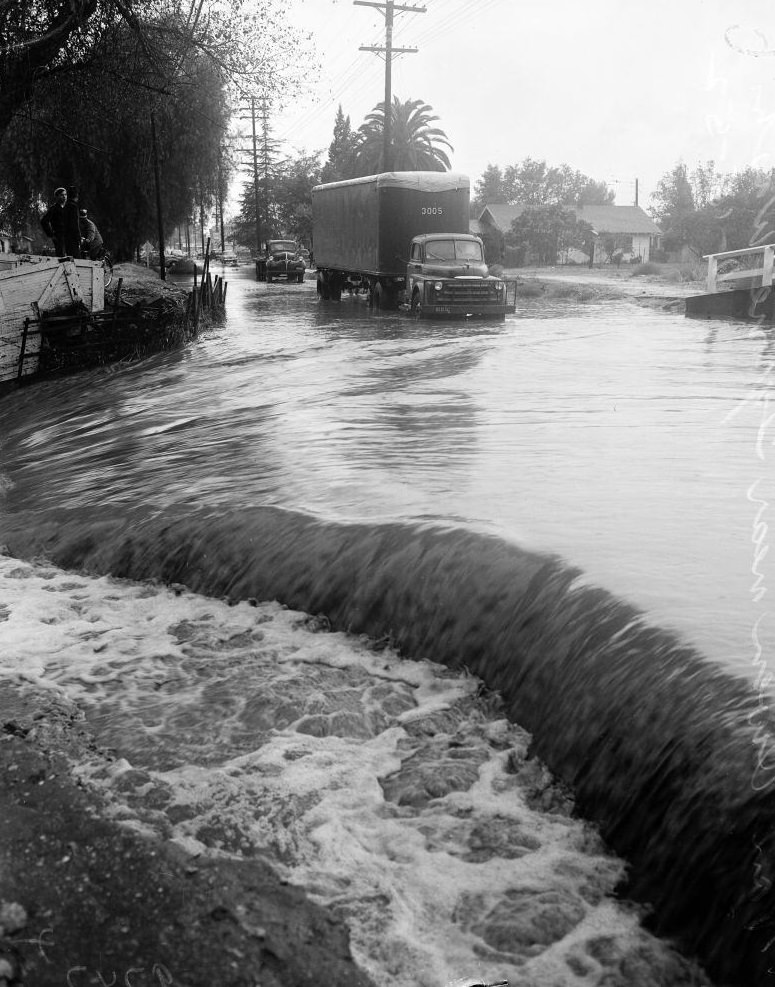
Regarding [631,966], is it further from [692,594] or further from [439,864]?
[692,594]

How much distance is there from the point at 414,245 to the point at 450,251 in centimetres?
117

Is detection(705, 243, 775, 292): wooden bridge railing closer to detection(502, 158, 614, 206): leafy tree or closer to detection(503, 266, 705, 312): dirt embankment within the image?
detection(503, 266, 705, 312): dirt embankment

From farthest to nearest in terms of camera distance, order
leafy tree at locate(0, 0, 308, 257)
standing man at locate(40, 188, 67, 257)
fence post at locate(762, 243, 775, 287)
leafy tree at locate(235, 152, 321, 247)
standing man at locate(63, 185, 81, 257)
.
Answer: leafy tree at locate(235, 152, 321, 247), fence post at locate(762, 243, 775, 287), standing man at locate(63, 185, 81, 257), standing man at locate(40, 188, 67, 257), leafy tree at locate(0, 0, 308, 257)

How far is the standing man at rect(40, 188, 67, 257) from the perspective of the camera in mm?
19609

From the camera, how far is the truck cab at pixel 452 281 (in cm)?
2405

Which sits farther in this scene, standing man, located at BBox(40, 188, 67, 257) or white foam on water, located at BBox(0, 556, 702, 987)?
standing man, located at BBox(40, 188, 67, 257)

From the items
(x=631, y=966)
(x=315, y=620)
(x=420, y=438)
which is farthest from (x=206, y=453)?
(x=631, y=966)

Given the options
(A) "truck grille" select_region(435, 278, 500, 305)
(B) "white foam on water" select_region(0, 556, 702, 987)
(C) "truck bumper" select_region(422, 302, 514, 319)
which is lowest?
(B) "white foam on water" select_region(0, 556, 702, 987)

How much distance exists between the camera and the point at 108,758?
189 inches

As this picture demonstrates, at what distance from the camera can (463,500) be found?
714 cm

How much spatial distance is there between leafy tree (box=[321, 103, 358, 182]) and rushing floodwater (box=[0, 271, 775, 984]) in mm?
59292

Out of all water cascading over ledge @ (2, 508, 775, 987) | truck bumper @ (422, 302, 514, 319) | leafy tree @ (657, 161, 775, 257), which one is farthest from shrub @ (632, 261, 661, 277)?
water cascading over ledge @ (2, 508, 775, 987)

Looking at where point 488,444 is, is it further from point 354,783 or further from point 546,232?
point 546,232

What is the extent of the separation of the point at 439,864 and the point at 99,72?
17.1 m
